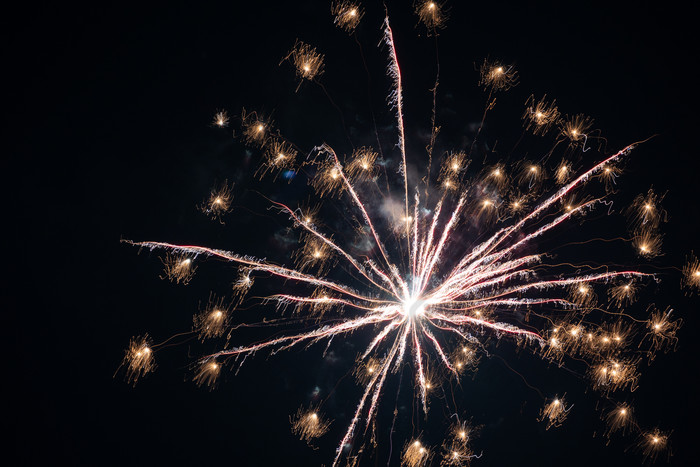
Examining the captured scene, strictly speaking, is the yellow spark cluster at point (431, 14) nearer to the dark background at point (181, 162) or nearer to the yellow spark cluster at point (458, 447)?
the dark background at point (181, 162)

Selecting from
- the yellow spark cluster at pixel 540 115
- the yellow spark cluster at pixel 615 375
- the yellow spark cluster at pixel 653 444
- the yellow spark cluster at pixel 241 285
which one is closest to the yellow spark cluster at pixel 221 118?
the yellow spark cluster at pixel 241 285

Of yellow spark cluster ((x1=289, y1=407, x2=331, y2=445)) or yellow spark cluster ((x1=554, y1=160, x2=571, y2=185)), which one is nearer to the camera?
yellow spark cluster ((x1=289, y1=407, x2=331, y2=445))

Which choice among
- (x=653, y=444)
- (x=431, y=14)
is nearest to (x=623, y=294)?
(x=653, y=444)

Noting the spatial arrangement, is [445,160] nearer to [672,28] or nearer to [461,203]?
[461,203]

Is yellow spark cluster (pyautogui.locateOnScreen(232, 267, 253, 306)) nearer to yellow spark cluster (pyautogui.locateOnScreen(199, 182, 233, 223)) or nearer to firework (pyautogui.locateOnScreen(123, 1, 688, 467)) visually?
firework (pyautogui.locateOnScreen(123, 1, 688, 467))

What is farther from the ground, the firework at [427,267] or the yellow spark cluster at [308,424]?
the firework at [427,267]

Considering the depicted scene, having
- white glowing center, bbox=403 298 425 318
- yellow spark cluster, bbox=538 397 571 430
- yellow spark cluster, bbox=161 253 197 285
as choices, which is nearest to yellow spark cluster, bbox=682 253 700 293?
yellow spark cluster, bbox=538 397 571 430

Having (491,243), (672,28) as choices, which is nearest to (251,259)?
(491,243)
